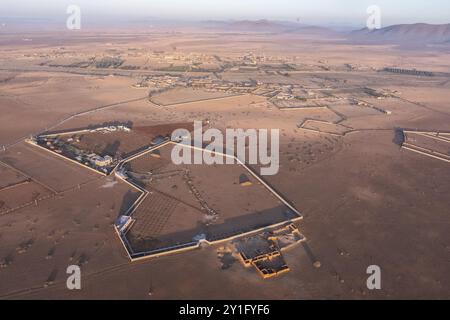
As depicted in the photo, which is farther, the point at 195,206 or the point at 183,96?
the point at 183,96

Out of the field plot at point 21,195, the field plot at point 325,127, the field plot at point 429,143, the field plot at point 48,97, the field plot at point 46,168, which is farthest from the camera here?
the field plot at point 48,97

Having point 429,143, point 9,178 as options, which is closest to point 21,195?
point 9,178

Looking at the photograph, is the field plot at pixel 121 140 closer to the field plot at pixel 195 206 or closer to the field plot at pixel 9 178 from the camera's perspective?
the field plot at pixel 195 206

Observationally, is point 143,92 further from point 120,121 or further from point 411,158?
point 411,158

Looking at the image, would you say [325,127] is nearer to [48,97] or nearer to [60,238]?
[60,238]

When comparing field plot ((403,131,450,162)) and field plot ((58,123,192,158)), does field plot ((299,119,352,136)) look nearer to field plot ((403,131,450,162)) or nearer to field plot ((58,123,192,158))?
field plot ((403,131,450,162))

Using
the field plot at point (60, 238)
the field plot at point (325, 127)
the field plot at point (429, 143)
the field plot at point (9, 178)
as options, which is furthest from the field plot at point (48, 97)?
the field plot at point (429, 143)
